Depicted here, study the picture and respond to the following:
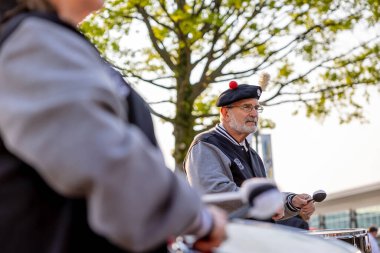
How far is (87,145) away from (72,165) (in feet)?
0.15

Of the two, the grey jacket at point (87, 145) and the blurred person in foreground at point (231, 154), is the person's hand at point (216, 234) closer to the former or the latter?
the grey jacket at point (87, 145)

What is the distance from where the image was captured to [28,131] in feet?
5.01

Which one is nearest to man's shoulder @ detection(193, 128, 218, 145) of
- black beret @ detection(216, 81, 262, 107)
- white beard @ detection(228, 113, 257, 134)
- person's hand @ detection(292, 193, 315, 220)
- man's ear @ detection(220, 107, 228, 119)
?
white beard @ detection(228, 113, 257, 134)

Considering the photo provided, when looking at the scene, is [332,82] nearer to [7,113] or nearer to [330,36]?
[330,36]

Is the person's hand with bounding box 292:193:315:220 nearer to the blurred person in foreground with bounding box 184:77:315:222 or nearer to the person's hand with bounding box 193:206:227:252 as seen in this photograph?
the blurred person in foreground with bounding box 184:77:315:222

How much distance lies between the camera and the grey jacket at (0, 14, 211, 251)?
1496mm

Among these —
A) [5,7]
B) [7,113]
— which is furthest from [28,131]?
[5,7]

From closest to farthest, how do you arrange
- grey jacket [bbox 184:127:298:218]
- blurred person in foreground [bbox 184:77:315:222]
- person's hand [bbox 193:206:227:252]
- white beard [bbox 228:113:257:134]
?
1. person's hand [bbox 193:206:227:252]
2. grey jacket [bbox 184:127:298:218]
3. blurred person in foreground [bbox 184:77:315:222]
4. white beard [bbox 228:113:257:134]

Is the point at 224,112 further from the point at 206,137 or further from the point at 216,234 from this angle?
the point at 216,234

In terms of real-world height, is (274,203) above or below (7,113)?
below

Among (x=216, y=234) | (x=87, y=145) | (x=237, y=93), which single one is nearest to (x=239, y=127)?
(x=237, y=93)

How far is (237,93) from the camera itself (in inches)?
240

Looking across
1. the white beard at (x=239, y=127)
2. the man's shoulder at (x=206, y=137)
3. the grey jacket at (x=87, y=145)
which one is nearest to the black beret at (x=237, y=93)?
the white beard at (x=239, y=127)

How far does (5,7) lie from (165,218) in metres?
0.68
